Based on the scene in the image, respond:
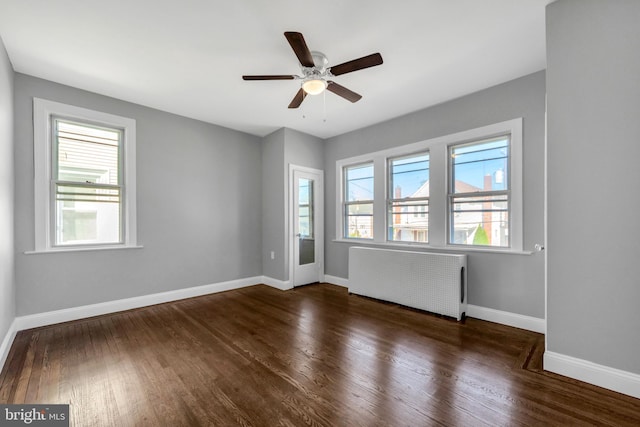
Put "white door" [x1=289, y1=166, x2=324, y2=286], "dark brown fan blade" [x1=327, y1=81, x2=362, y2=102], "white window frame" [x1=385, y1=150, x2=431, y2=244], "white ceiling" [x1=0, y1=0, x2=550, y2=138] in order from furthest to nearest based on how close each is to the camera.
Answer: "white door" [x1=289, y1=166, x2=324, y2=286] → "white window frame" [x1=385, y1=150, x2=431, y2=244] → "dark brown fan blade" [x1=327, y1=81, x2=362, y2=102] → "white ceiling" [x1=0, y1=0, x2=550, y2=138]

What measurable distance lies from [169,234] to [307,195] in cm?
235

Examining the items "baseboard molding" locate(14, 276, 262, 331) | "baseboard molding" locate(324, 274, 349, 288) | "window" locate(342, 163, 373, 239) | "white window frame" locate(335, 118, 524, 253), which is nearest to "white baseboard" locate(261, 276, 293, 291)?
"baseboard molding" locate(14, 276, 262, 331)

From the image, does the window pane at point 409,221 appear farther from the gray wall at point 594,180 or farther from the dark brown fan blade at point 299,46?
the dark brown fan blade at point 299,46

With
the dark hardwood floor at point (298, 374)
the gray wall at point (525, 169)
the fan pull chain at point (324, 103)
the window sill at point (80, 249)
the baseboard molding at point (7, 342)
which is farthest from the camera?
the fan pull chain at point (324, 103)

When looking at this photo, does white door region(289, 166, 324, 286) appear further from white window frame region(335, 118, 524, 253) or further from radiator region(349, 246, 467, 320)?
radiator region(349, 246, 467, 320)

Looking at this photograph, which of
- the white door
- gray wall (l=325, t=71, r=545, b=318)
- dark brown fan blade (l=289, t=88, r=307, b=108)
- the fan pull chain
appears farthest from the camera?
the white door

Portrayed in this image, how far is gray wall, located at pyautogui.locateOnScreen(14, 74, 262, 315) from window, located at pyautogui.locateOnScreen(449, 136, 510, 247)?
3345 millimetres

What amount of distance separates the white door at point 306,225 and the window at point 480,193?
92.0 inches

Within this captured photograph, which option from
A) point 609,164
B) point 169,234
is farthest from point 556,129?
point 169,234

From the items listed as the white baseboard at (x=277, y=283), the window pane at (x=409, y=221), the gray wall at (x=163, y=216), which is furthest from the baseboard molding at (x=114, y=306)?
the window pane at (x=409, y=221)

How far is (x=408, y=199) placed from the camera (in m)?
3.97

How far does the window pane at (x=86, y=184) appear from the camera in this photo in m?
3.11

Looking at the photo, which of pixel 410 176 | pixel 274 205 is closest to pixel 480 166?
pixel 410 176

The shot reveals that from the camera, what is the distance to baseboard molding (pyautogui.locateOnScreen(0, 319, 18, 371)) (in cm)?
217
